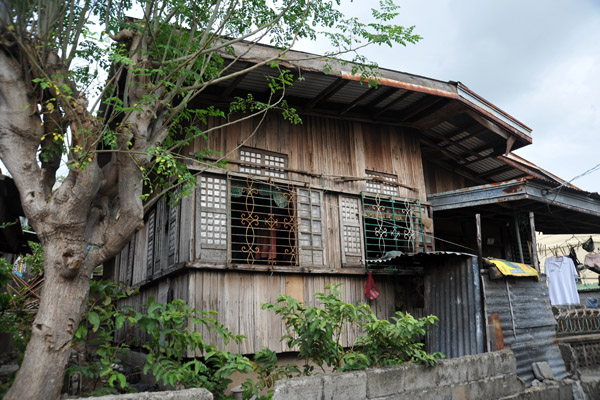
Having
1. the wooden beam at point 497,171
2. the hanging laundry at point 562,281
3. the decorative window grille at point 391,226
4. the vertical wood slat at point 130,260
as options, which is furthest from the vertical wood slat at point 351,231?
the hanging laundry at point 562,281

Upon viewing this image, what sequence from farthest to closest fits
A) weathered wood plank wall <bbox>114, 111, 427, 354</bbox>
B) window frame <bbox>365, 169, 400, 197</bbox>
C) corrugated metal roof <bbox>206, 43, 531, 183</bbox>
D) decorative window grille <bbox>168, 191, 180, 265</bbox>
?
1. window frame <bbox>365, 169, 400, 197</bbox>
2. corrugated metal roof <bbox>206, 43, 531, 183</bbox>
3. decorative window grille <bbox>168, 191, 180, 265</bbox>
4. weathered wood plank wall <bbox>114, 111, 427, 354</bbox>

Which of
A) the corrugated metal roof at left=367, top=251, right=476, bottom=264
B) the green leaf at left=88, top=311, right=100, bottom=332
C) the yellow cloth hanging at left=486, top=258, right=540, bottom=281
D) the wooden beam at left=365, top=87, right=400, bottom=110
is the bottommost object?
the green leaf at left=88, top=311, right=100, bottom=332

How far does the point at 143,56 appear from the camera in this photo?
5586mm

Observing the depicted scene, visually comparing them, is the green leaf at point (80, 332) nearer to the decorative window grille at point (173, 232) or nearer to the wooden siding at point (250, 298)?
the wooden siding at point (250, 298)

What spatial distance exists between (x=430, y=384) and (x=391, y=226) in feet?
15.1

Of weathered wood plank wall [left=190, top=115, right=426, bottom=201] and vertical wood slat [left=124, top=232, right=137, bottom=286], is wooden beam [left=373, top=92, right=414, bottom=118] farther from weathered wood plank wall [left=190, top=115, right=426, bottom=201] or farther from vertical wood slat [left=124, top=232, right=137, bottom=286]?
vertical wood slat [left=124, top=232, right=137, bottom=286]

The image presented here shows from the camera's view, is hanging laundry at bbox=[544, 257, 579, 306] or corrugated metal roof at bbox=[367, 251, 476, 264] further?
hanging laundry at bbox=[544, 257, 579, 306]

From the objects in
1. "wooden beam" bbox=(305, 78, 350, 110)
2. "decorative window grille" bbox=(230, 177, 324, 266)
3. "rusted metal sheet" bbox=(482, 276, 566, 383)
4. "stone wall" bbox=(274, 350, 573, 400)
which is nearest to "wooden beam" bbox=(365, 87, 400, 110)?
"wooden beam" bbox=(305, 78, 350, 110)

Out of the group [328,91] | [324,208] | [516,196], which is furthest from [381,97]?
[516,196]

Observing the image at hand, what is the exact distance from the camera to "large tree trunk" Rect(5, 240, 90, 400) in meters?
4.21

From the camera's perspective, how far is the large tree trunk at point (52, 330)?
4.21m

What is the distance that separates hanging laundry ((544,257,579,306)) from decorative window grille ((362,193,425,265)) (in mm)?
5088

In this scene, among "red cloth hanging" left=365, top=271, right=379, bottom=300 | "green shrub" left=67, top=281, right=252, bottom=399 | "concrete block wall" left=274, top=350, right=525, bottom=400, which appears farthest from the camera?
"red cloth hanging" left=365, top=271, right=379, bottom=300

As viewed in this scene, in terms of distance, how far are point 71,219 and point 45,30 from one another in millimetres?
2231
